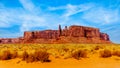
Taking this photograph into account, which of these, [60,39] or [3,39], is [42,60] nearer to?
[60,39]

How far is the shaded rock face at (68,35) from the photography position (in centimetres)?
10262

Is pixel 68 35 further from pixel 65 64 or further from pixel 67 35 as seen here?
pixel 65 64

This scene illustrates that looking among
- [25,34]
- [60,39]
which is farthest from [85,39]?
[25,34]

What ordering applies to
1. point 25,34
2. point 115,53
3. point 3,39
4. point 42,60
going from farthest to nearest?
point 3,39 < point 25,34 < point 115,53 < point 42,60

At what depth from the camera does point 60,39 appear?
101 meters


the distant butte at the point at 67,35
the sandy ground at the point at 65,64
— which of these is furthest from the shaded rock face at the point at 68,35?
the sandy ground at the point at 65,64

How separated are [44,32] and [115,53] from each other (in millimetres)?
105088

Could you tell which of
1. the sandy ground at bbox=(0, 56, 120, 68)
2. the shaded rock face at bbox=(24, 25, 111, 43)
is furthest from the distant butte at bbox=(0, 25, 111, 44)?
the sandy ground at bbox=(0, 56, 120, 68)

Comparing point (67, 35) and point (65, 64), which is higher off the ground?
point (67, 35)

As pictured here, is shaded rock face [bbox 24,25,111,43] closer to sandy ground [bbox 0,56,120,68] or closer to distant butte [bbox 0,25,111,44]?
distant butte [bbox 0,25,111,44]

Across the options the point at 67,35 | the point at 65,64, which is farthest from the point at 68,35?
the point at 65,64

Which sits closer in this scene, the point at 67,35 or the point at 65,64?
the point at 65,64

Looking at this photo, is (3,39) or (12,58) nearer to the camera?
(12,58)

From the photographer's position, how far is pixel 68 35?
106 metres
